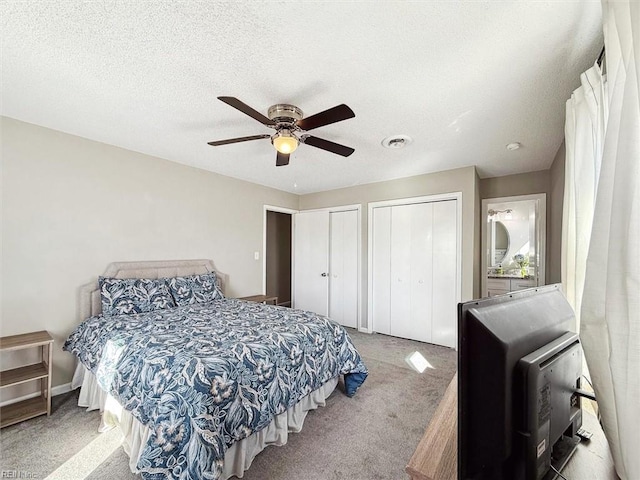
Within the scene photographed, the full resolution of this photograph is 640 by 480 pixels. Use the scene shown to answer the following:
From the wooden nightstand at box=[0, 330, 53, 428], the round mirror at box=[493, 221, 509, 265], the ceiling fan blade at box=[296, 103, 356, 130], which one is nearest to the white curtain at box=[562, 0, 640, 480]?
the ceiling fan blade at box=[296, 103, 356, 130]

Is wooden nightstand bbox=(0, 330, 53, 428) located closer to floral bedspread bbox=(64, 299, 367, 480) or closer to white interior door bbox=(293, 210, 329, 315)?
floral bedspread bbox=(64, 299, 367, 480)

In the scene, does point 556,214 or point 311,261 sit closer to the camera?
point 556,214

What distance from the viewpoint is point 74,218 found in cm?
275

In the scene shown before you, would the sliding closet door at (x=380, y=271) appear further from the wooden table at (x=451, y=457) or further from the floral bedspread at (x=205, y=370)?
the wooden table at (x=451, y=457)

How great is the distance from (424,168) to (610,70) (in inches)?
107

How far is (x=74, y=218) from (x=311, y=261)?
10.9 feet

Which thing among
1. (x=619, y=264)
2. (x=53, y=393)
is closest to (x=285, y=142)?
(x=619, y=264)

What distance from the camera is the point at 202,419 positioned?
56.8 inches

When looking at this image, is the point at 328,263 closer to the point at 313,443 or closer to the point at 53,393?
the point at 313,443

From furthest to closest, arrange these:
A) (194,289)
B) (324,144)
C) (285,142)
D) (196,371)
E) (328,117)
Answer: (194,289)
(324,144)
(285,142)
(328,117)
(196,371)

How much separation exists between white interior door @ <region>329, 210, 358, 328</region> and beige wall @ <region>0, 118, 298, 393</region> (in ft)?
6.33

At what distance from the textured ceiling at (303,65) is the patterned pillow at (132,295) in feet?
4.76

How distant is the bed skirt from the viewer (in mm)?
1655

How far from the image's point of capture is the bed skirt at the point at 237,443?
1.66 m
